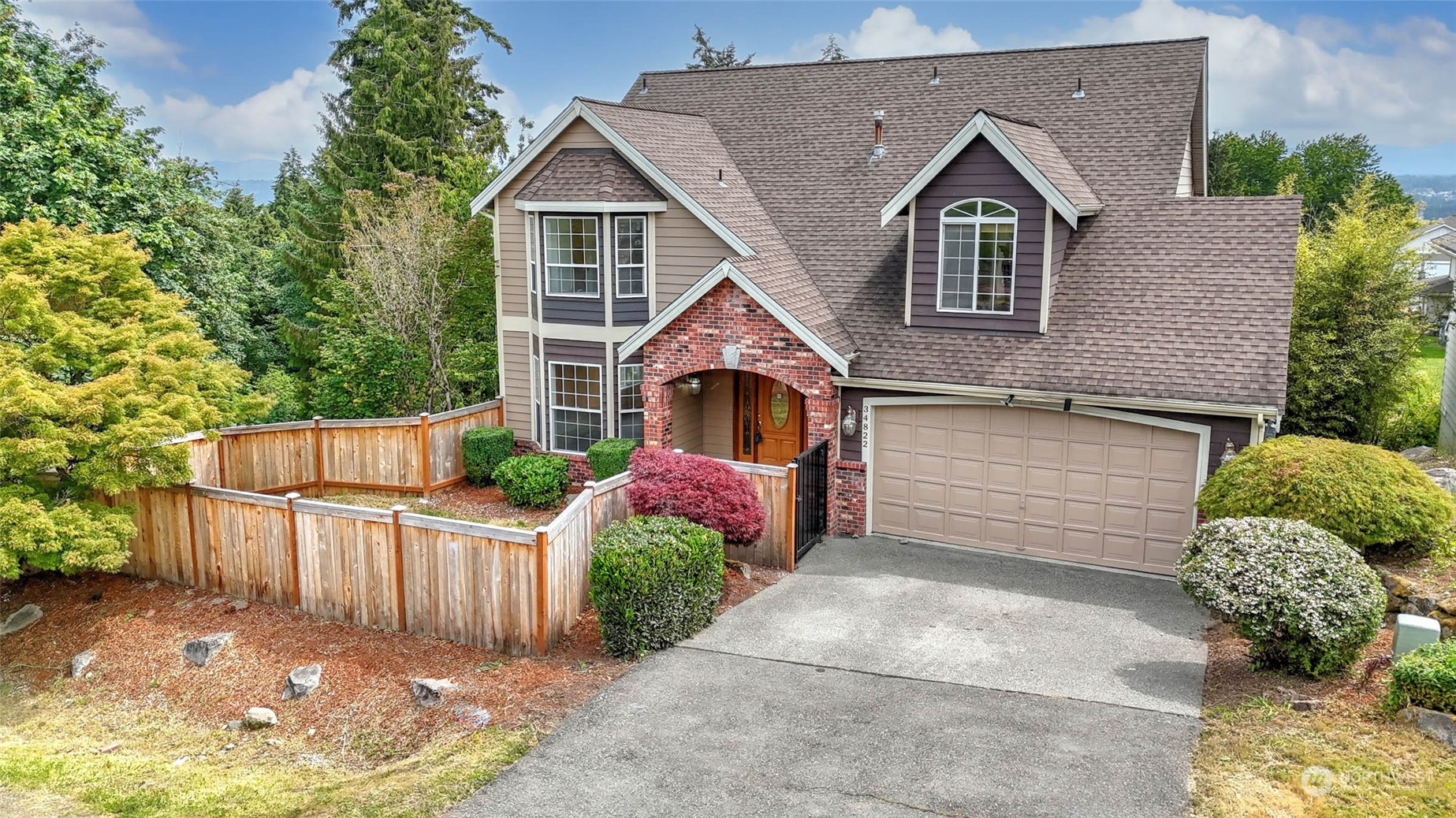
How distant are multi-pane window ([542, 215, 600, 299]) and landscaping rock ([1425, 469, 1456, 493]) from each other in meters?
13.4

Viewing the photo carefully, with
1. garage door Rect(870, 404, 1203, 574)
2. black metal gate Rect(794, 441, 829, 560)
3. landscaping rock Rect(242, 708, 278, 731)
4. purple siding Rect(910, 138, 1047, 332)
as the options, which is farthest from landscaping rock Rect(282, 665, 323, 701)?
purple siding Rect(910, 138, 1047, 332)

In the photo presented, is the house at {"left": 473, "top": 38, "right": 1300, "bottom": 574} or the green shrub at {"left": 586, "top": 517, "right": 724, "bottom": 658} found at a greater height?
the house at {"left": 473, "top": 38, "right": 1300, "bottom": 574}

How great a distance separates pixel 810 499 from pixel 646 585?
500cm

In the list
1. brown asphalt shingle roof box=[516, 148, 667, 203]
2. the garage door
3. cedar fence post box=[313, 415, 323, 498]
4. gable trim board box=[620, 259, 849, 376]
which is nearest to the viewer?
the garage door

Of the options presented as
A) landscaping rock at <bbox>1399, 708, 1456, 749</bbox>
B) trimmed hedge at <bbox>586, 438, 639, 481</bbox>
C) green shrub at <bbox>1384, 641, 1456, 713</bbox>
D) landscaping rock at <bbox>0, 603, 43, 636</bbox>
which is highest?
trimmed hedge at <bbox>586, 438, 639, 481</bbox>

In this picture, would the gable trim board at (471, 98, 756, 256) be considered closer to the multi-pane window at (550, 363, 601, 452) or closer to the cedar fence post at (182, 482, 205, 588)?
the multi-pane window at (550, 363, 601, 452)

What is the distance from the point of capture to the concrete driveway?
336 inches

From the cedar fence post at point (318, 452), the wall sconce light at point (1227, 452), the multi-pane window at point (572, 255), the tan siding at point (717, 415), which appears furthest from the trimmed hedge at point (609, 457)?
the wall sconce light at point (1227, 452)

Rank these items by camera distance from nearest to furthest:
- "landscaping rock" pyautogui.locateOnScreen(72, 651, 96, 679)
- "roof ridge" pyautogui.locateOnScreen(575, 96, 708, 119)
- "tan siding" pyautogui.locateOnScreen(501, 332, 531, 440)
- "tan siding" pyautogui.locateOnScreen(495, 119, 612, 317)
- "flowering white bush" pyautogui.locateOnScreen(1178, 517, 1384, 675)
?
1. "flowering white bush" pyautogui.locateOnScreen(1178, 517, 1384, 675)
2. "landscaping rock" pyautogui.locateOnScreen(72, 651, 96, 679)
3. "roof ridge" pyautogui.locateOnScreen(575, 96, 708, 119)
4. "tan siding" pyautogui.locateOnScreen(495, 119, 612, 317)
5. "tan siding" pyautogui.locateOnScreen(501, 332, 531, 440)

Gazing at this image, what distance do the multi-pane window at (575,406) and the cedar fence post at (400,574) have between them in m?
7.01

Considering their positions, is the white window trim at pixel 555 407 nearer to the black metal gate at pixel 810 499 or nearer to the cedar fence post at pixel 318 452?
the cedar fence post at pixel 318 452

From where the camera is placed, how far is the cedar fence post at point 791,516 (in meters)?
14.7

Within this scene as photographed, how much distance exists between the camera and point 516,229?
19.7 m

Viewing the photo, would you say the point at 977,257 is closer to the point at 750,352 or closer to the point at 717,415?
the point at 750,352
